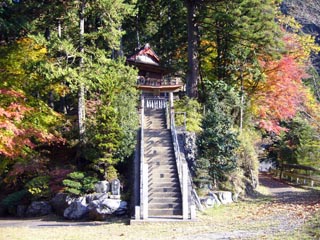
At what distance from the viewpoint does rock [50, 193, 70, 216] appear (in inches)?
609

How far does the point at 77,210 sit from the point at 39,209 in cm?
216

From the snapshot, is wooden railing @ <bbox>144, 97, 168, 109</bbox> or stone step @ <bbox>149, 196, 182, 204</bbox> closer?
stone step @ <bbox>149, 196, 182, 204</bbox>

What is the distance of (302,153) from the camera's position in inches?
1113

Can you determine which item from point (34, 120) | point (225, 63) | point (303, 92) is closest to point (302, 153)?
point (303, 92)

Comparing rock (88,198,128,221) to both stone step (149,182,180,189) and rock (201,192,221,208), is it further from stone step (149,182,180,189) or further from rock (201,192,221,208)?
rock (201,192,221,208)

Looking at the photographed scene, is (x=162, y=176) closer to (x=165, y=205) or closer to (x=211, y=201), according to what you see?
(x=165, y=205)

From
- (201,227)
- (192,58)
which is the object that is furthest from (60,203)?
(192,58)

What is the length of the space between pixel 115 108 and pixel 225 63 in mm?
10031

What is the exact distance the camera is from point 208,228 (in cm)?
1180

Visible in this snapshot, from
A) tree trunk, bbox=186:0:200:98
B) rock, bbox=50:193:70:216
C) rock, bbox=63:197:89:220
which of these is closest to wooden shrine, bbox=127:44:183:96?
tree trunk, bbox=186:0:200:98

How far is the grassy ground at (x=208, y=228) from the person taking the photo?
10453 mm

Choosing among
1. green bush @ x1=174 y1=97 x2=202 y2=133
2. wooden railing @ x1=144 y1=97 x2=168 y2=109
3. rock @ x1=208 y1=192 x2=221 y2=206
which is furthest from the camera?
wooden railing @ x1=144 y1=97 x2=168 y2=109

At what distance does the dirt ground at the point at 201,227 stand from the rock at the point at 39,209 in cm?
79

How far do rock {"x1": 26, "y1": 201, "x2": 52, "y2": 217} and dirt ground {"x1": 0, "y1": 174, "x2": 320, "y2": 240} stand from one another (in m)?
0.79
